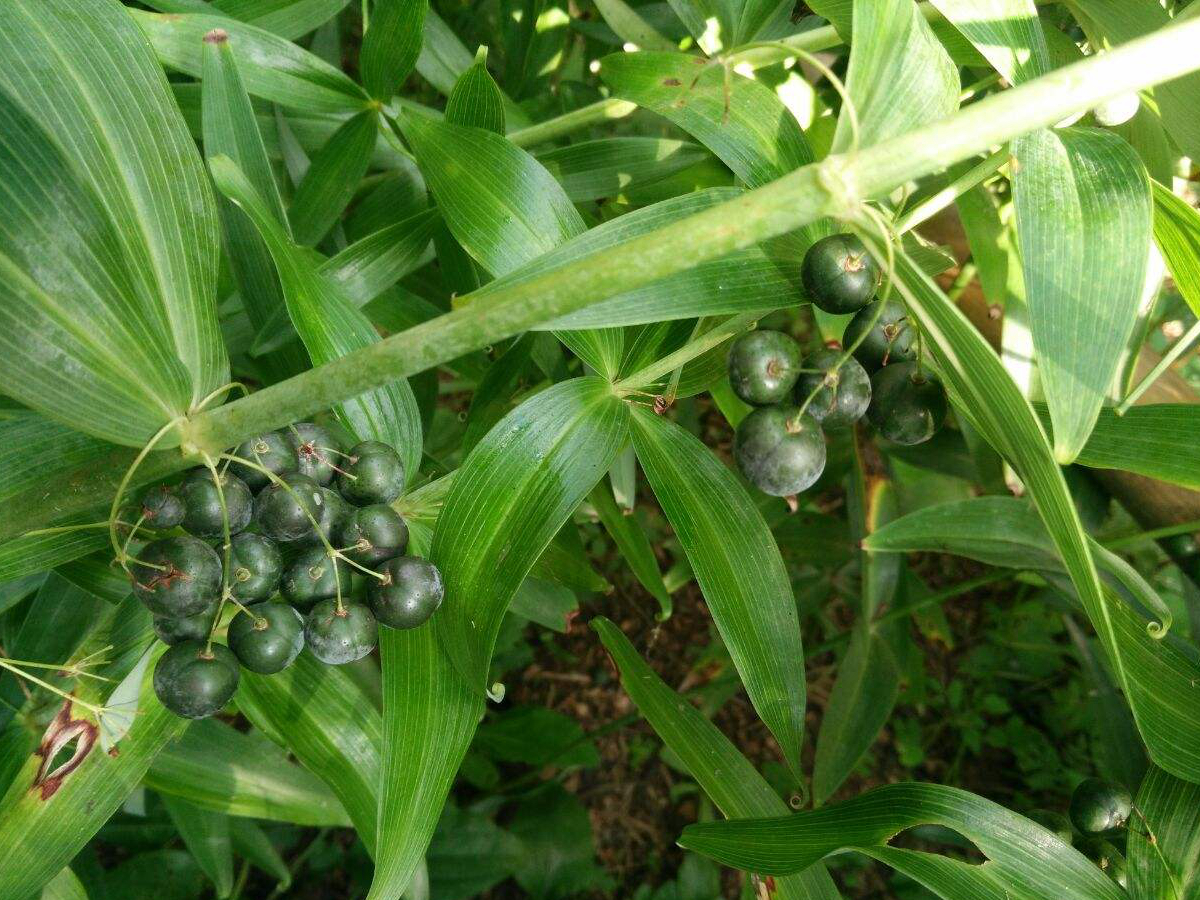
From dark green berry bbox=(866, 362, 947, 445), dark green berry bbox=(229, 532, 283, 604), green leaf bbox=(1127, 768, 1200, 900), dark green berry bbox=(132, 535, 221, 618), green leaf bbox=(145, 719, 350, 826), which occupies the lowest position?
green leaf bbox=(145, 719, 350, 826)

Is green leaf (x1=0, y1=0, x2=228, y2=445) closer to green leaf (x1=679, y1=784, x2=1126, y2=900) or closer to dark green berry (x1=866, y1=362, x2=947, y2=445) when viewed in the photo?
dark green berry (x1=866, y1=362, x2=947, y2=445)

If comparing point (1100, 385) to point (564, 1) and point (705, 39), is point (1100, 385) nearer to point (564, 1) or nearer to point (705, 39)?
point (705, 39)

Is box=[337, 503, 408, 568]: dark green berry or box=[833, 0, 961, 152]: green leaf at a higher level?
box=[833, 0, 961, 152]: green leaf

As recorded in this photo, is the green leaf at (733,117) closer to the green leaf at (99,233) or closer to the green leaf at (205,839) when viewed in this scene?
the green leaf at (99,233)

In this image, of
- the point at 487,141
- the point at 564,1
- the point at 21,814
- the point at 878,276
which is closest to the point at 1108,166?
the point at 878,276

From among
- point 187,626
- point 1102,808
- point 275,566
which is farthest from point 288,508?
point 1102,808

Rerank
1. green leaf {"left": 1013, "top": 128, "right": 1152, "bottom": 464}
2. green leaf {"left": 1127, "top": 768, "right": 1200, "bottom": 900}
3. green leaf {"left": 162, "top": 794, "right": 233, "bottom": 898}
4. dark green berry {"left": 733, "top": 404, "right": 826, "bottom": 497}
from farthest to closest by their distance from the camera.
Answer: green leaf {"left": 162, "top": 794, "right": 233, "bottom": 898} < green leaf {"left": 1127, "top": 768, "right": 1200, "bottom": 900} < dark green berry {"left": 733, "top": 404, "right": 826, "bottom": 497} < green leaf {"left": 1013, "top": 128, "right": 1152, "bottom": 464}

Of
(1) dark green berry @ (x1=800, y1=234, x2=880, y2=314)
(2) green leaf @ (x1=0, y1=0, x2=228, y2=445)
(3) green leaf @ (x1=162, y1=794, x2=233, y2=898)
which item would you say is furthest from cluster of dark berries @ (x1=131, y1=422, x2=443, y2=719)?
(3) green leaf @ (x1=162, y1=794, x2=233, y2=898)
